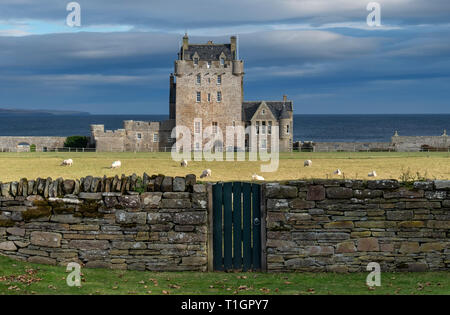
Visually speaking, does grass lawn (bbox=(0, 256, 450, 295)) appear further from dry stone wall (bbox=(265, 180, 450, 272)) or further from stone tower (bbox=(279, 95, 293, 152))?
stone tower (bbox=(279, 95, 293, 152))

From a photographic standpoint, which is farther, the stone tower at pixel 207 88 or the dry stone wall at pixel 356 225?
the stone tower at pixel 207 88

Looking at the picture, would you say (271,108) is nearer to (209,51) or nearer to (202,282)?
(209,51)

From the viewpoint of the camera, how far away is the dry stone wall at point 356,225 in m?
12.0

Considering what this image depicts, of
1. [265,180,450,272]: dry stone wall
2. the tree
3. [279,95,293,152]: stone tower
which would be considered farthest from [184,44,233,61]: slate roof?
[265,180,450,272]: dry stone wall

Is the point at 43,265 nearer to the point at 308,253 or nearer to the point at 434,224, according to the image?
the point at 308,253

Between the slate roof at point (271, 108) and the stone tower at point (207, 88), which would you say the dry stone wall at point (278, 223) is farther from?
the slate roof at point (271, 108)

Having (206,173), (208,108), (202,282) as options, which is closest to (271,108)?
(208,108)

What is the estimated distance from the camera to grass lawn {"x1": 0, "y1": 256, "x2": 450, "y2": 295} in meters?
10.5

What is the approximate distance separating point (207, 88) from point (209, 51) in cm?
543

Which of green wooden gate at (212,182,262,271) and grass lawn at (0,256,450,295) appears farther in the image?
green wooden gate at (212,182,262,271)

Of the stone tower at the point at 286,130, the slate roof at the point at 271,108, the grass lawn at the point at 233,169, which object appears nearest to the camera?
the grass lawn at the point at 233,169

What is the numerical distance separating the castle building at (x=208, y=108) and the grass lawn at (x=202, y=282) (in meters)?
67.7

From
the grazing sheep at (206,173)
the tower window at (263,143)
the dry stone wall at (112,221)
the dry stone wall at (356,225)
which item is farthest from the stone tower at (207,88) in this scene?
the dry stone wall at (356,225)

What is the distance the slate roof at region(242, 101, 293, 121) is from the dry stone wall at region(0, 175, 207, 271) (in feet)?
228
